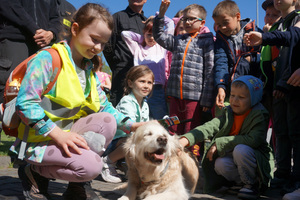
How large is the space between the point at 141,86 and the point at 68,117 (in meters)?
1.84

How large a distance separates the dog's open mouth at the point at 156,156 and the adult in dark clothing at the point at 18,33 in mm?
2173

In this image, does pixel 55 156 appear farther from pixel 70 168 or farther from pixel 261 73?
pixel 261 73

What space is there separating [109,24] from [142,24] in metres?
3.00

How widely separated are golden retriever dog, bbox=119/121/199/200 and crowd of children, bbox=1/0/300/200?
235mm

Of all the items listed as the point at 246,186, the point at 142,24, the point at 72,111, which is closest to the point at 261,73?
the point at 246,186

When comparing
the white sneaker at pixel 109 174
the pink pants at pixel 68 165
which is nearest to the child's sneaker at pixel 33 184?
the pink pants at pixel 68 165

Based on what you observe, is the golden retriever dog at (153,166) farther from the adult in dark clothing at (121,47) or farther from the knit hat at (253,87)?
the adult in dark clothing at (121,47)

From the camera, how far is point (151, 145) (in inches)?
111

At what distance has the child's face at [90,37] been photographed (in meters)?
2.66

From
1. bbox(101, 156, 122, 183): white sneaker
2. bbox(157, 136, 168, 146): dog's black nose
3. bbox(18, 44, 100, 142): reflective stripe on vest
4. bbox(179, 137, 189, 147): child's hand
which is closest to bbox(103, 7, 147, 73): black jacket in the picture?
bbox(101, 156, 122, 183): white sneaker

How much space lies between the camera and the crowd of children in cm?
250

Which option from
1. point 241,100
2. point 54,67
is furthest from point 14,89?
point 241,100

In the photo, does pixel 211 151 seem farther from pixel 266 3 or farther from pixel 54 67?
pixel 266 3

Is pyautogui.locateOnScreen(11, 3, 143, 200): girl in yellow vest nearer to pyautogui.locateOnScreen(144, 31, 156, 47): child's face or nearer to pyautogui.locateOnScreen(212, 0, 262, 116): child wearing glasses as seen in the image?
pyautogui.locateOnScreen(212, 0, 262, 116): child wearing glasses
